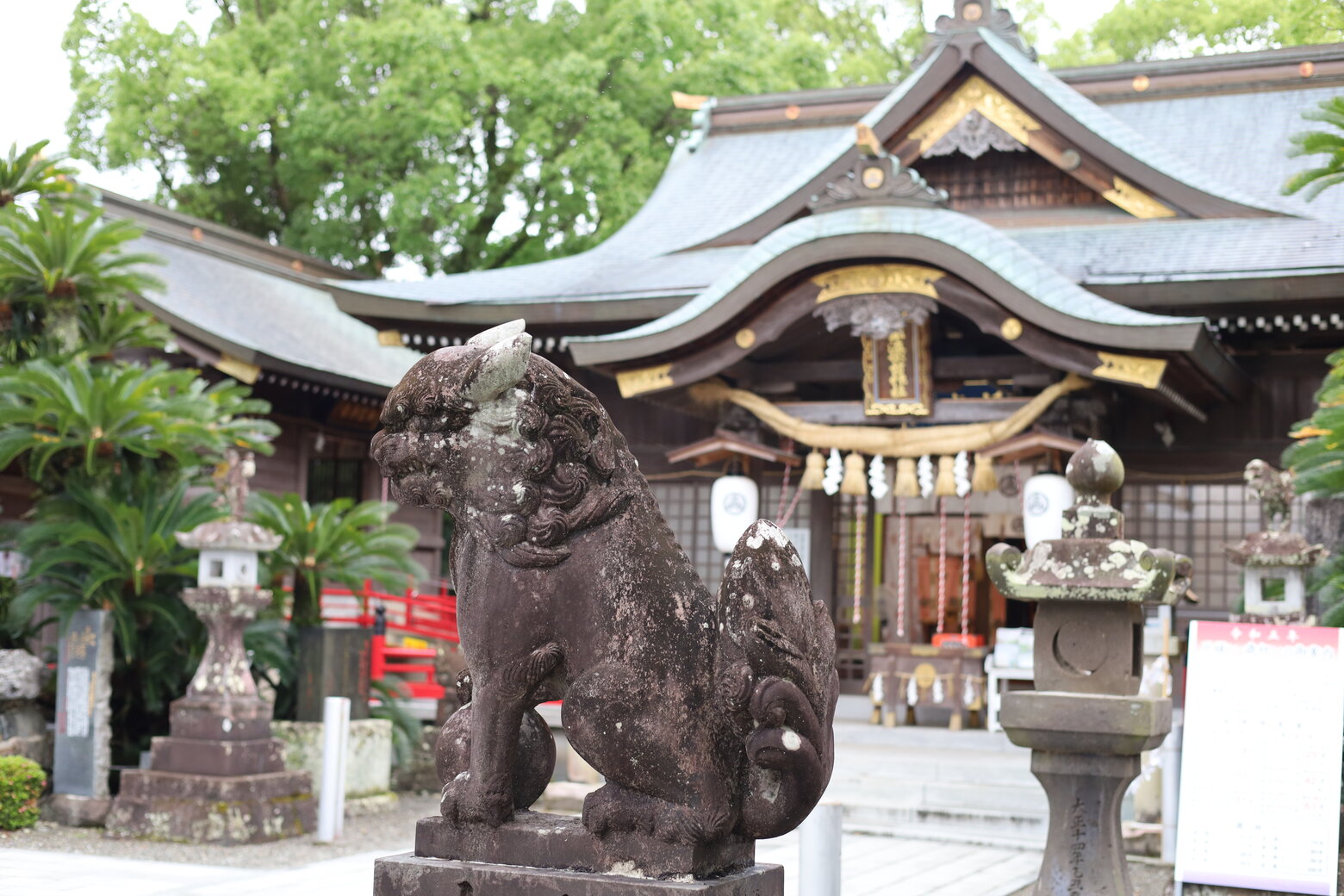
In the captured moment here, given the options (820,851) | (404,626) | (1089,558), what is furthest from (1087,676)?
(404,626)

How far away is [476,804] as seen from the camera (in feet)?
11.9

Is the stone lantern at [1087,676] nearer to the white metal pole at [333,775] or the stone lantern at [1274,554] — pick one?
the stone lantern at [1274,554]

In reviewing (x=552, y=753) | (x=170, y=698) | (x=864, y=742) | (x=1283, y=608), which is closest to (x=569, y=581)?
(x=552, y=753)

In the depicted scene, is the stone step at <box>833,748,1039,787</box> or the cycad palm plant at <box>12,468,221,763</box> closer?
the cycad palm plant at <box>12,468,221,763</box>

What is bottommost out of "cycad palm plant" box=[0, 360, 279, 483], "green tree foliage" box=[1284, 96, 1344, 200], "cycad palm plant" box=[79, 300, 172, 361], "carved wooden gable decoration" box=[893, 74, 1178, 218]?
"cycad palm plant" box=[0, 360, 279, 483]

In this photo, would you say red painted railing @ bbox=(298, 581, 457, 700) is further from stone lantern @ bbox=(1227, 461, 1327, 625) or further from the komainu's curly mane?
the komainu's curly mane

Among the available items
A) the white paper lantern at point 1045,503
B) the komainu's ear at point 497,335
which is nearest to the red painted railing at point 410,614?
the white paper lantern at point 1045,503

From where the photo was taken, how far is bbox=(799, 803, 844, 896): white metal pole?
5277 millimetres

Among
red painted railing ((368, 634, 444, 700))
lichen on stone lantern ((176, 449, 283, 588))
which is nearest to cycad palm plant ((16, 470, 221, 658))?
lichen on stone lantern ((176, 449, 283, 588))

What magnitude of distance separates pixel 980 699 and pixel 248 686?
6.45 m

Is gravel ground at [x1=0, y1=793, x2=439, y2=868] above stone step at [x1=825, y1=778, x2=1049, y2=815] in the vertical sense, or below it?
below

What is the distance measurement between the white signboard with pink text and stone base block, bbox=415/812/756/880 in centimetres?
393

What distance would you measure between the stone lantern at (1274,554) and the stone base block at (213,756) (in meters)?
6.65

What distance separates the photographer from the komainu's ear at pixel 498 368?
350 cm
